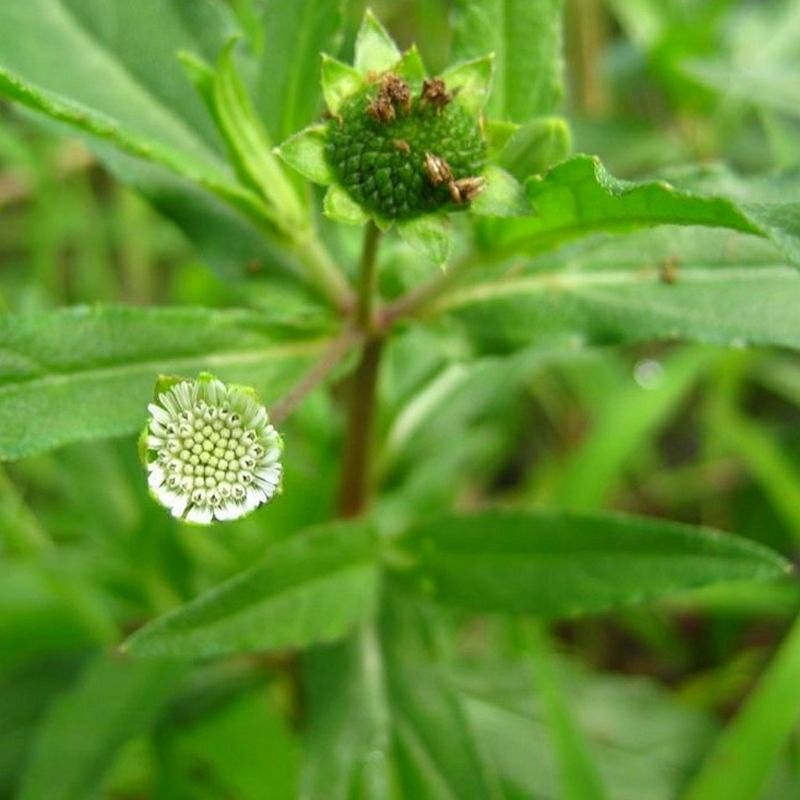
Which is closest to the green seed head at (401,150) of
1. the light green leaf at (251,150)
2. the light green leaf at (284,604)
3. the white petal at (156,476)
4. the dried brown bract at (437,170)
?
the dried brown bract at (437,170)

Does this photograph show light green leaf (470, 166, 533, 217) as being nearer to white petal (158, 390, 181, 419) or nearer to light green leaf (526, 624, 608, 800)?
white petal (158, 390, 181, 419)

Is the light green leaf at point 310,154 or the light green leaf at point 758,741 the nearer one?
the light green leaf at point 310,154

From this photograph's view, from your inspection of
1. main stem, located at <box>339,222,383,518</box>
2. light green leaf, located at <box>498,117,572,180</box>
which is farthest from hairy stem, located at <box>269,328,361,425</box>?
light green leaf, located at <box>498,117,572,180</box>

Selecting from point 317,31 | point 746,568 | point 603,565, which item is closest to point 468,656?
point 603,565

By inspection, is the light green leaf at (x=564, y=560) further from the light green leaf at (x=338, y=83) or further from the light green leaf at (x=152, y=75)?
the light green leaf at (x=338, y=83)

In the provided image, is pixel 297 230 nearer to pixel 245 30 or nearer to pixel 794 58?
pixel 245 30

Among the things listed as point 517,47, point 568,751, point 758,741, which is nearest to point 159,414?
point 517,47
